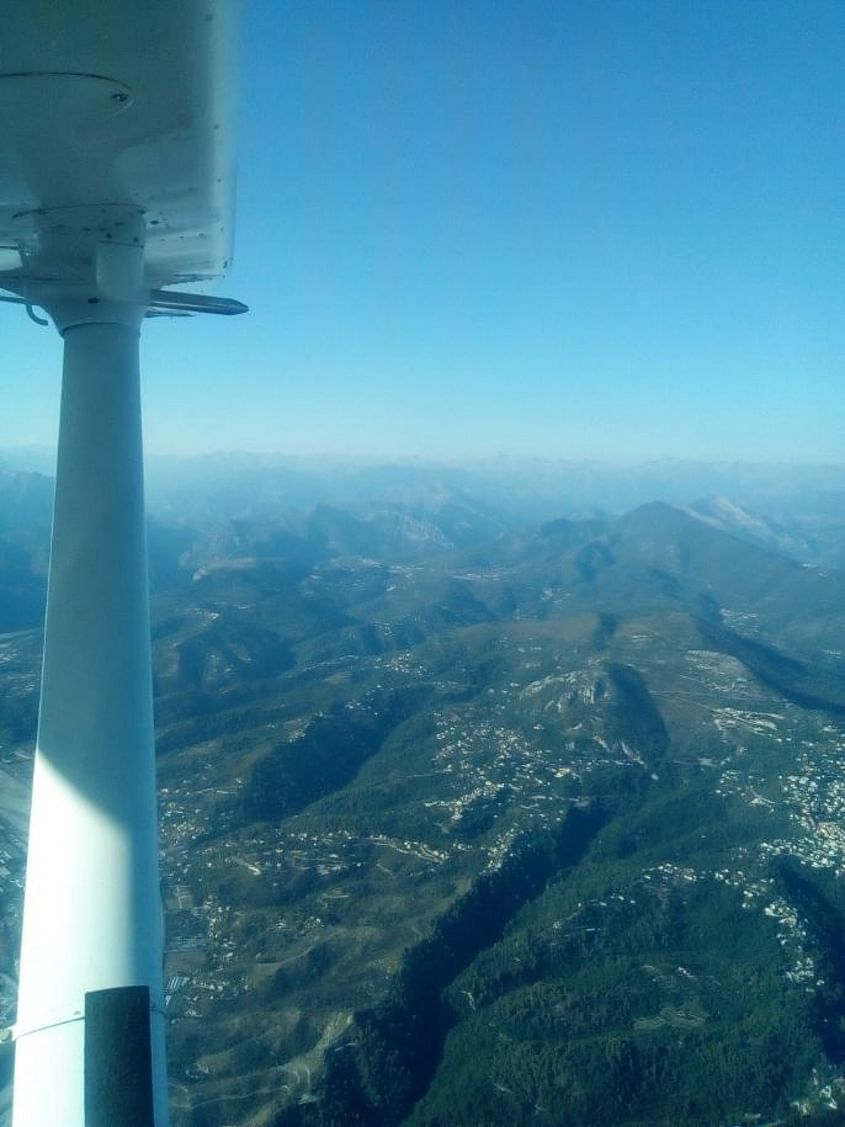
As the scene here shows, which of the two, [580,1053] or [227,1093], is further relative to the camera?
[580,1053]

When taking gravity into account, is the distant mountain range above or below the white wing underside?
below

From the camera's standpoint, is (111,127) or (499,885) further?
(499,885)

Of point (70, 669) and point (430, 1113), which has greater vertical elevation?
point (70, 669)

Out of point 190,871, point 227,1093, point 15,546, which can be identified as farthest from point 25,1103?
point 15,546

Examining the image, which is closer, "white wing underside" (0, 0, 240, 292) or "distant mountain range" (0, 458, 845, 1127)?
"white wing underside" (0, 0, 240, 292)

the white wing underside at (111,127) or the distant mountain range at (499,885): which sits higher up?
the white wing underside at (111,127)

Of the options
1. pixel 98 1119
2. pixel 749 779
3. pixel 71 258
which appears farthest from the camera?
pixel 749 779

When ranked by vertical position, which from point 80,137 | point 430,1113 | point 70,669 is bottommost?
point 430,1113

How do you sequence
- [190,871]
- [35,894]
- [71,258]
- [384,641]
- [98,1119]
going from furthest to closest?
[384,641] < [190,871] < [71,258] < [35,894] < [98,1119]

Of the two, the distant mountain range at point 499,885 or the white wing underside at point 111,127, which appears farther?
the distant mountain range at point 499,885

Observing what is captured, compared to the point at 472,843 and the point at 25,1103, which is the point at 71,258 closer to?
the point at 25,1103
